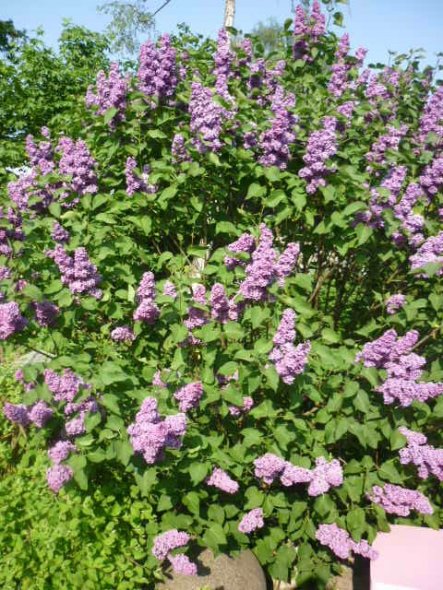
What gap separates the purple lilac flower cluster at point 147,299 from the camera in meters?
2.79

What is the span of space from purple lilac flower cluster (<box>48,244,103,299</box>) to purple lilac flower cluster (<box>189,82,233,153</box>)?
907 mm

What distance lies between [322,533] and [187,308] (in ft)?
4.81

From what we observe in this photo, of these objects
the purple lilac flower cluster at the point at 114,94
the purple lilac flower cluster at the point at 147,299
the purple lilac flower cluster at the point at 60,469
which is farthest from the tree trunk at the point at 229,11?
the purple lilac flower cluster at the point at 60,469

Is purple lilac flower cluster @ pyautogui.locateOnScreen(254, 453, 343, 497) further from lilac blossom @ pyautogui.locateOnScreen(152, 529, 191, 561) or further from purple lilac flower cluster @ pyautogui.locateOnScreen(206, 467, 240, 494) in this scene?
lilac blossom @ pyautogui.locateOnScreen(152, 529, 191, 561)

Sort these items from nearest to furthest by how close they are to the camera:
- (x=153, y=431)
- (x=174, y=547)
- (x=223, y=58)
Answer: (x=153, y=431)
(x=174, y=547)
(x=223, y=58)

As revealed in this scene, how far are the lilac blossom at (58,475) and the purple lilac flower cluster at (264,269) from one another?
1.23 metres

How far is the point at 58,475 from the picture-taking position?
2.68 meters

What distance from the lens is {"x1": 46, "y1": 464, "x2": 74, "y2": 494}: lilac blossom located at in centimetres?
267

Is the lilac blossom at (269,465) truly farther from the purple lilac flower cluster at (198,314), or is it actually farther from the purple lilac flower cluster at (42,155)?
the purple lilac flower cluster at (42,155)

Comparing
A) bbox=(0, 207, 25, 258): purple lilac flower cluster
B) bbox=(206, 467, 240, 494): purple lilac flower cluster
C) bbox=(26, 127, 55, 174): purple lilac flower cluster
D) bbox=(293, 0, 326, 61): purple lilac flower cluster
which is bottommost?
bbox=(206, 467, 240, 494): purple lilac flower cluster

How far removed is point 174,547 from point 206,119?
232 centimetres

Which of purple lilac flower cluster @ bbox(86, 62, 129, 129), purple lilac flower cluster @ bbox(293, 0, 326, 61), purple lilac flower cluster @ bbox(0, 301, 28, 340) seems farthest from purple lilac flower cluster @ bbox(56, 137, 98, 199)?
purple lilac flower cluster @ bbox(293, 0, 326, 61)

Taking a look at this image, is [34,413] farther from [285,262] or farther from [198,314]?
[285,262]

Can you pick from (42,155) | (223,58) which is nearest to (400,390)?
(223,58)
